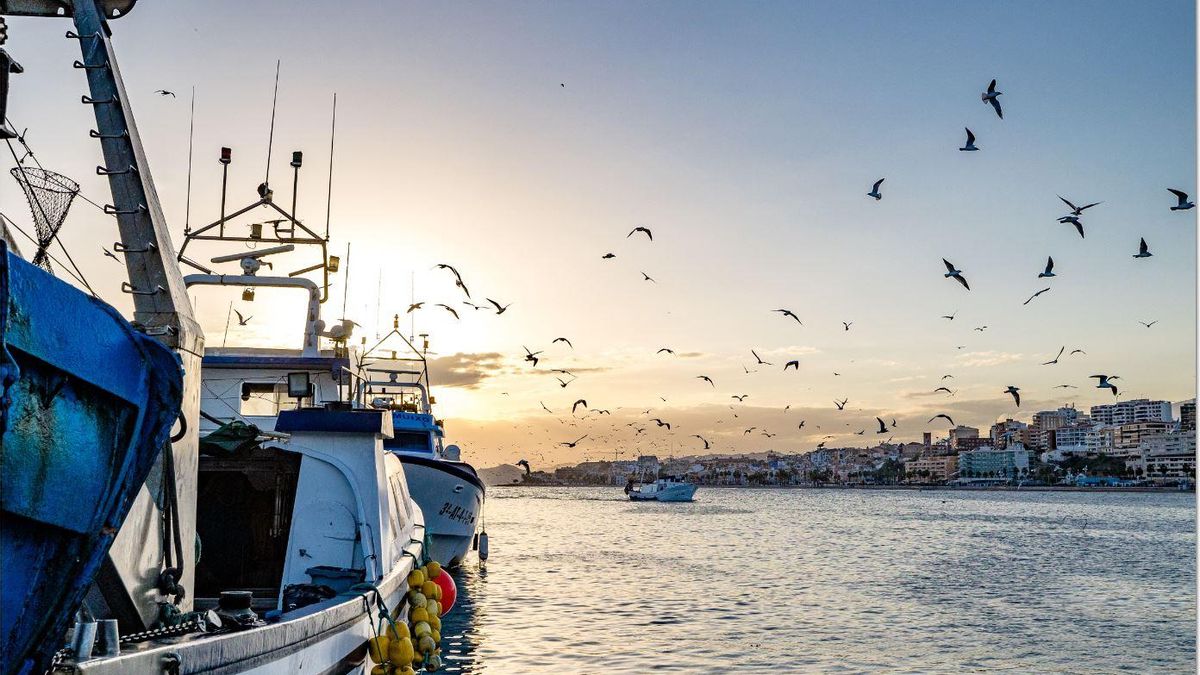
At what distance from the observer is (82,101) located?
258 inches

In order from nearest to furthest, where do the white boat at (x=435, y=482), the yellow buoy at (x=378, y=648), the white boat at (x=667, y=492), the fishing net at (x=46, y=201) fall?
the fishing net at (x=46, y=201) < the yellow buoy at (x=378, y=648) < the white boat at (x=435, y=482) < the white boat at (x=667, y=492)

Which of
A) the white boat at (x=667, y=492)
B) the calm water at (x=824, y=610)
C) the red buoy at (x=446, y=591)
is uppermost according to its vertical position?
the red buoy at (x=446, y=591)

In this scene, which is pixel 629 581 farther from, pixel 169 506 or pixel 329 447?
pixel 169 506

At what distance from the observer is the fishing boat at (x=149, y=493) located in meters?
4.27

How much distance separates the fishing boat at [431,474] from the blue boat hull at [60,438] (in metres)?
20.1

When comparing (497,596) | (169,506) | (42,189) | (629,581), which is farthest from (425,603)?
(629,581)

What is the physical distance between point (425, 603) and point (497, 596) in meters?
17.0

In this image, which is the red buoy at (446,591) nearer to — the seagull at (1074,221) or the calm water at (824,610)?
the calm water at (824,610)

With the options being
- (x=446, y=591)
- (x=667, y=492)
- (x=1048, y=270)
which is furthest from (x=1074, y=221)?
(x=667, y=492)

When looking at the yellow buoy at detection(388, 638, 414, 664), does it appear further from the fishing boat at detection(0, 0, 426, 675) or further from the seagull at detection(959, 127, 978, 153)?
the seagull at detection(959, 127, 978, 153)

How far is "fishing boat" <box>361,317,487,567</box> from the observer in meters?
27.1

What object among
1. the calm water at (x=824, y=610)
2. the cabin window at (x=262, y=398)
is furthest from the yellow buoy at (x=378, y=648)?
the calm water at (x=824, y=610)

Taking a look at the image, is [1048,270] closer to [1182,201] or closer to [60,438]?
[1182,201]

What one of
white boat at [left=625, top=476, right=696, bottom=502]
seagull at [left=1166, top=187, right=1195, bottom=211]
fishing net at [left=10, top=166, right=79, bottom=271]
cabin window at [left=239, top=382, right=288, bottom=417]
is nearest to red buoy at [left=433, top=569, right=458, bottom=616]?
cabin window at [left=239, top=382, right=288, bottom=417]
